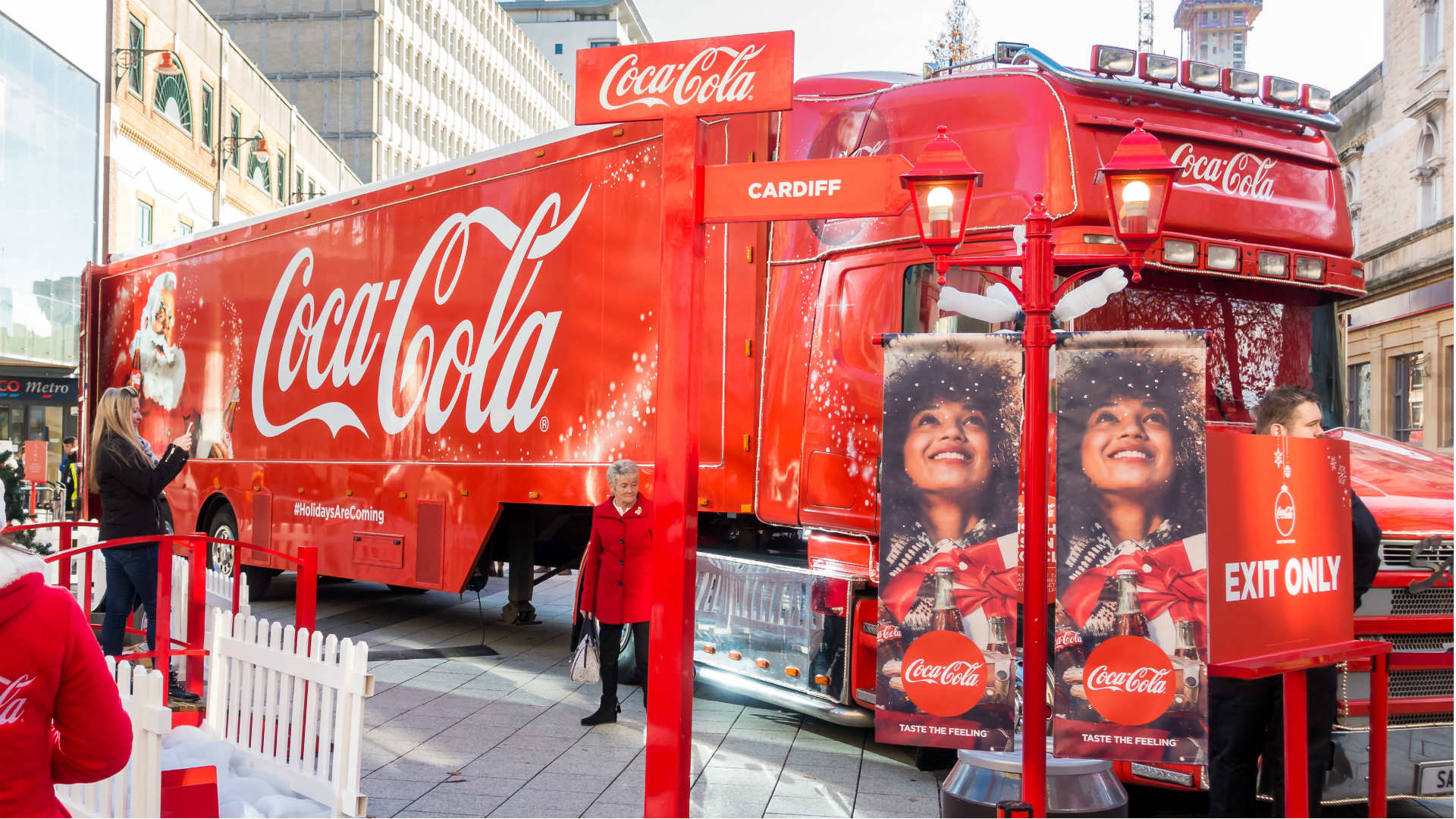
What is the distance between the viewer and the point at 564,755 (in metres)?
6.68

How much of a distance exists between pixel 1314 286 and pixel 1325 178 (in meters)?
0.75

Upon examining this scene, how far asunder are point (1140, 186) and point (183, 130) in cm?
3548

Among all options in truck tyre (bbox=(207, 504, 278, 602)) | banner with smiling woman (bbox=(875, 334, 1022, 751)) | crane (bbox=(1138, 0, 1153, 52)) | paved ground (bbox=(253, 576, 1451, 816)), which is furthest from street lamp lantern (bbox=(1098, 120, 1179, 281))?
crane (bbox=(1138, 0, 1153, 52))

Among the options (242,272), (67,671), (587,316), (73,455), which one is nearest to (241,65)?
(73,455)

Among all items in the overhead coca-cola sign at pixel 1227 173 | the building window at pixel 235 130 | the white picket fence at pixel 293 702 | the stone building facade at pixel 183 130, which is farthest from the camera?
the building window at pixel 235 130

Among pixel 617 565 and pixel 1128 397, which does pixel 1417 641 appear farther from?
pixel 617 565

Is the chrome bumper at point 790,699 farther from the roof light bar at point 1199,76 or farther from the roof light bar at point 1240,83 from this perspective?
the roof light bar at point 1240,83

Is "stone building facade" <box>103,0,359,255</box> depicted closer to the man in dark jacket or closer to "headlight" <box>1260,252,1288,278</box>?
"headlight" <box>1260,252,1288,278</box>

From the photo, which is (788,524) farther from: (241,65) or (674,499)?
(241,65)

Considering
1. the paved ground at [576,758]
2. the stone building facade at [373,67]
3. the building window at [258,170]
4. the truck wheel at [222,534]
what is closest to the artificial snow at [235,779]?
the paved ground at [576,758]

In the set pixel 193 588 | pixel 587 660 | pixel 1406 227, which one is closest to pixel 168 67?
pixel 193 588

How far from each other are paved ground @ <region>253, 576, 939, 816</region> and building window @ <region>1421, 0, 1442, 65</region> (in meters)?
25.9

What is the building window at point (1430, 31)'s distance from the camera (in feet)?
86.7

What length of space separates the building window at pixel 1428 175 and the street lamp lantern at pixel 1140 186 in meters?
26.2
